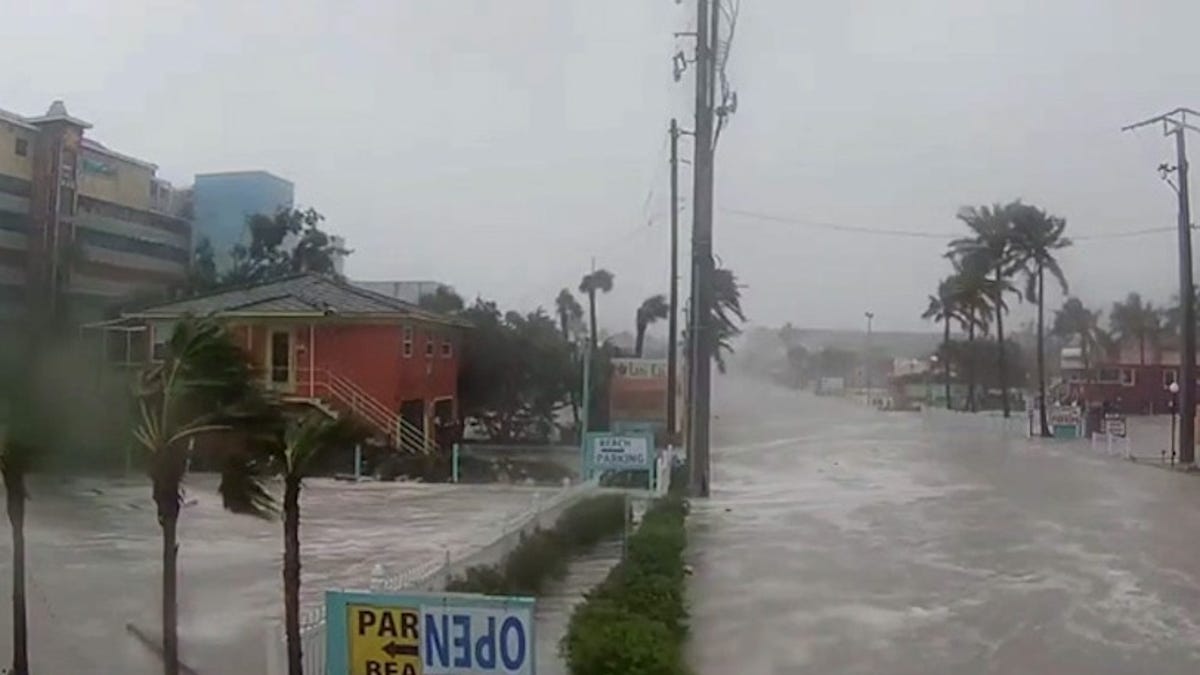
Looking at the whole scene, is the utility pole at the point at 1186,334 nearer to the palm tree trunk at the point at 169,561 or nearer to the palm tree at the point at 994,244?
the palm tree at the point at 994,244

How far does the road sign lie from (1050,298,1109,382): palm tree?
83.6 ft

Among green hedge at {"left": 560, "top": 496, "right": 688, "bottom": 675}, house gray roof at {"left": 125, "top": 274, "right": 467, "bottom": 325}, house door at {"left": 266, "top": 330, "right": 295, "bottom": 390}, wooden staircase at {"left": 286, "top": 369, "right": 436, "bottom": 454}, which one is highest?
house gray roof at {"left": 125, "top": 274, "right": 467, "bottom": 325}

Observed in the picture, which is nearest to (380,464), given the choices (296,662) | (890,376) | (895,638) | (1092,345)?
(296,662)

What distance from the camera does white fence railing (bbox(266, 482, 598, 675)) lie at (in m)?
3.58

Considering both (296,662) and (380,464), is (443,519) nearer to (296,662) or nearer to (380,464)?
(380,464)

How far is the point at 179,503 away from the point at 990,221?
19770 millimetres

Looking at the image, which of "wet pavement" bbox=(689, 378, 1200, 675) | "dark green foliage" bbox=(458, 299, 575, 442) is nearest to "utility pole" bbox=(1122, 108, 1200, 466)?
"wet pavement" bbox=(689, 378, 1200, 675)

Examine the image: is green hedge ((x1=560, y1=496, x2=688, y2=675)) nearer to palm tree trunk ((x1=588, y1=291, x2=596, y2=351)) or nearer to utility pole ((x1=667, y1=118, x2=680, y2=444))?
palm tree trunk ((x1=588, y1=291, x2=596, y2=351))

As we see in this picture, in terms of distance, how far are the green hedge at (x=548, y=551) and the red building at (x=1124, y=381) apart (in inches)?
914

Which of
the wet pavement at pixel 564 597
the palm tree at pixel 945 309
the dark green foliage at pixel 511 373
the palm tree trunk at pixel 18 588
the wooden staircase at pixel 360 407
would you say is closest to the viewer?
the palm tree trunk at pixel 18 588

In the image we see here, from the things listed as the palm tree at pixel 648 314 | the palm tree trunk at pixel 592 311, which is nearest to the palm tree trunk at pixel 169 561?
the palm tree trunk at pixel 592 311

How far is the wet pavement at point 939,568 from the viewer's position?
504cm

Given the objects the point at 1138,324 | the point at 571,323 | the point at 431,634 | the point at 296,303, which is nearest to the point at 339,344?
the point at 296,303

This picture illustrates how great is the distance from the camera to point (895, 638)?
5.26m
